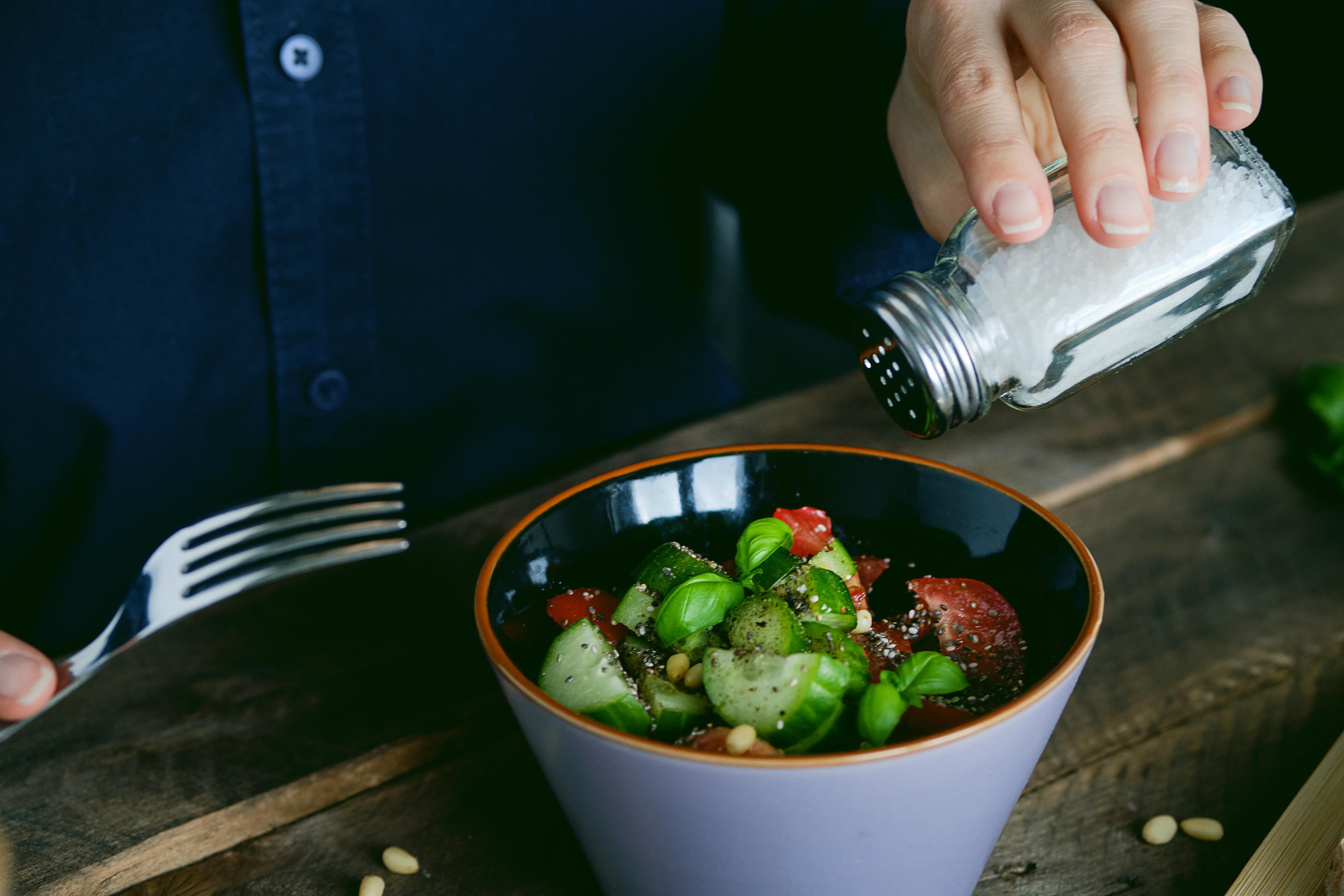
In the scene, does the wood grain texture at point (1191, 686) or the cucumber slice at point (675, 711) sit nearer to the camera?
the cucumber slice at point (675, 711)

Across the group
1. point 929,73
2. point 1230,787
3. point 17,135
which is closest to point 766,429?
point 929,73

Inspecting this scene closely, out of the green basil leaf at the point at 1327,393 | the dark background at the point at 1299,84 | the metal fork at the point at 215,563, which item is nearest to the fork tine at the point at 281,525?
the metal fork at the point at 215,563

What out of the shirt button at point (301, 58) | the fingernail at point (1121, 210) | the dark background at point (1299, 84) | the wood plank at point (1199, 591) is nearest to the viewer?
the fingernail at point (1121, 210)

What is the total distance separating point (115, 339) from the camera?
1.15m

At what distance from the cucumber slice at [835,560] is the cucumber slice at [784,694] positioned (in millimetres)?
134

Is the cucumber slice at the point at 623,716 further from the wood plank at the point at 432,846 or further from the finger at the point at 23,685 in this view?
the finger at the point at 23,685

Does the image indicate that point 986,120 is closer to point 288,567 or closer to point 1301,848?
point 1301,848

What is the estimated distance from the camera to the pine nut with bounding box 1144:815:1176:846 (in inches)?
27.5

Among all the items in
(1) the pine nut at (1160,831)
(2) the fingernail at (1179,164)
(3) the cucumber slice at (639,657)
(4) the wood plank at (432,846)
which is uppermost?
(2) the fingernail at (1179,164)

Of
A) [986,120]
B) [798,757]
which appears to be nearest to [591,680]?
[798,757]

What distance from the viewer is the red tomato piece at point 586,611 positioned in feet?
2.23

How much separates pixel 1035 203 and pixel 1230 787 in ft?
1.54

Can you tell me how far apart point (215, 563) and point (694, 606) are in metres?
0.43

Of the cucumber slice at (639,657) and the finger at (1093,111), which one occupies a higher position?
the finger at (1093,111)
